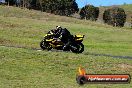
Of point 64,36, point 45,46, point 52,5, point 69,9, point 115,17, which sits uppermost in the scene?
point 64,36

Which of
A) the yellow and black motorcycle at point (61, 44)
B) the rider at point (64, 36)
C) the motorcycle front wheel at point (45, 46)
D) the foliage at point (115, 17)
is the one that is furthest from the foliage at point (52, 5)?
the rider at point (64, 36)

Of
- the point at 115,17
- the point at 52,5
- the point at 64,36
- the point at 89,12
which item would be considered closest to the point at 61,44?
the point at 64,36

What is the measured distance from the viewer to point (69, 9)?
93938 millimetres

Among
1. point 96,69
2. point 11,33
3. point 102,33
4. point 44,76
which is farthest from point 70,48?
point 102,33

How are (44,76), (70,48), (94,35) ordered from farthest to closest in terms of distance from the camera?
1. (94,35)
2. (70,48)
3. (44,76)

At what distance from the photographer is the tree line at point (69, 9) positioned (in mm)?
91000

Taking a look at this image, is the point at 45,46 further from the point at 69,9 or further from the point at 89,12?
the point at 69,9

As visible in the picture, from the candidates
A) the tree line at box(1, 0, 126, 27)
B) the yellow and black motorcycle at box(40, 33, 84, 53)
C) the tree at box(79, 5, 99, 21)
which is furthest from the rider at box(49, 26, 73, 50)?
the tree at box(79, 5, 99, 21)

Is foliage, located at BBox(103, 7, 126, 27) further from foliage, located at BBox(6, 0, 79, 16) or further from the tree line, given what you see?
foliage, located at BBox(6, 0, 79, 16)

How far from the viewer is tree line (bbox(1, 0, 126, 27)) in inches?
3583

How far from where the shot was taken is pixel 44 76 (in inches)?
584

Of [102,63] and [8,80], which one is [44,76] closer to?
[8,80]

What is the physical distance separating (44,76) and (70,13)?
3158 inches

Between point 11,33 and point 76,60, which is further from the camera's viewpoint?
point 11,33
